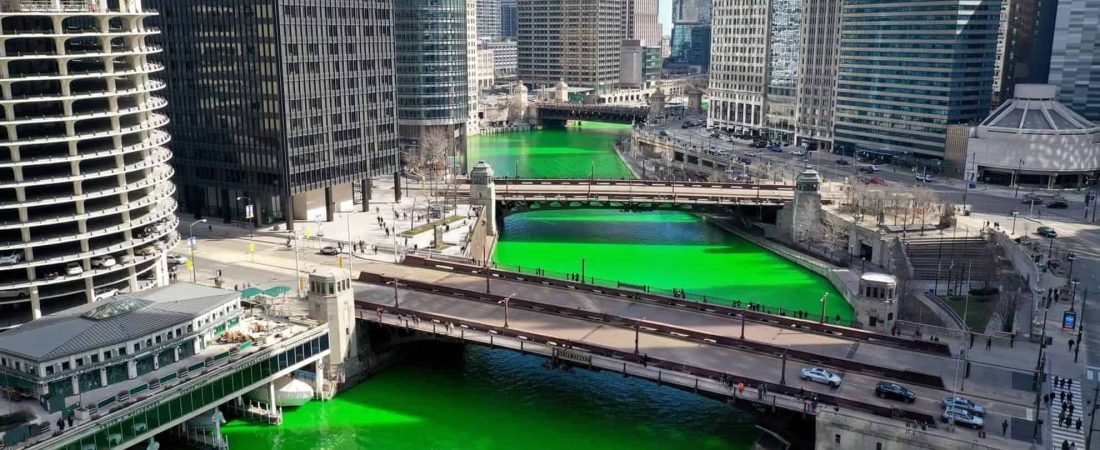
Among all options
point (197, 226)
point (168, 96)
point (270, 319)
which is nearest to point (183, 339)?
point (270, 319)

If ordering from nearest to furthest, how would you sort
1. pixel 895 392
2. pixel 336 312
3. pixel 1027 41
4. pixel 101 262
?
1. pixel 895 392
2. pixel 336 312
3. pixel 101 262
4. pixel 1027 41

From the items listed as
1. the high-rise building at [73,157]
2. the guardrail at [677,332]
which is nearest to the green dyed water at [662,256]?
the guardrail at [677,332]

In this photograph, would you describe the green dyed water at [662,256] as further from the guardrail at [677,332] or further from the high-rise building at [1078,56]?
the high-rise building at [1078,56]

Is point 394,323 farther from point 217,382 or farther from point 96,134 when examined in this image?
point 96,134

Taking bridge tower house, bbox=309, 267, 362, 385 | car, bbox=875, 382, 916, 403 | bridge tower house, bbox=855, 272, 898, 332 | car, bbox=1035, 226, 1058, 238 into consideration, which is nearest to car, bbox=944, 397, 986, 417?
car, bbox=875, 382, 916, 403

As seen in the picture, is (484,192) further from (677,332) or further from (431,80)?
(431,80)

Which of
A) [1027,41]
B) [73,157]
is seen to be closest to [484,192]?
[73,157]
